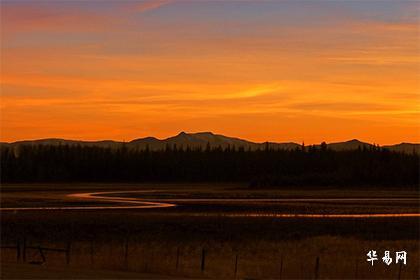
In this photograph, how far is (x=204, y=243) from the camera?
41250mm

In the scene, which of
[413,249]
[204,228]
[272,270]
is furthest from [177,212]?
[272,270]

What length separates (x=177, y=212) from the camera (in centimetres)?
6278

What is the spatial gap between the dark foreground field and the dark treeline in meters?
96.2

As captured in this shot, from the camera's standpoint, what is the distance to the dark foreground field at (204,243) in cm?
3088

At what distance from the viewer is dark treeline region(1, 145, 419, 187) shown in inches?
6348

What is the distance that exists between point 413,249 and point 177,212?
88.7 feet

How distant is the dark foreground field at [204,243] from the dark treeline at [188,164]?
9618cm

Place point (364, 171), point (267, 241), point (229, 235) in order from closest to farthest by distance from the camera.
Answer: point (267, 241)
point (229, 235)
point (364, 171)

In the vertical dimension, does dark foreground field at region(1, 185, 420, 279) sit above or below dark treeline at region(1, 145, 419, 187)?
below

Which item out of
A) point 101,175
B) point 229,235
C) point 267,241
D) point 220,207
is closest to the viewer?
point 267,241

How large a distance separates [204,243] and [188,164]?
5524 inches

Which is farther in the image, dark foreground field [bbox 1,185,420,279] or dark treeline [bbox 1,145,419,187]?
dark treeline [bbox 1,145,419,187]

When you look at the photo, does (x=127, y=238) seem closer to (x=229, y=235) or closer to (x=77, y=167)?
(x=229, y=235)

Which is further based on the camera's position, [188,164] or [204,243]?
[188,164]
